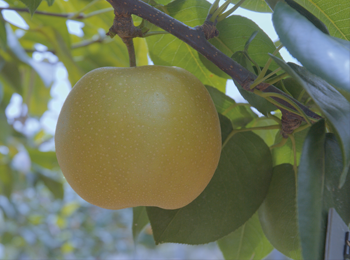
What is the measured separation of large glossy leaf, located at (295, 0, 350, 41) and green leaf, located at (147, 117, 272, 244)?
0.14 meters

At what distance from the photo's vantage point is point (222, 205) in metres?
0.36

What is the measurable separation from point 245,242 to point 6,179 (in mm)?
886

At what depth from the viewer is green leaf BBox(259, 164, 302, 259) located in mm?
335

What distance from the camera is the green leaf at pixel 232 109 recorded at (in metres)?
0.42

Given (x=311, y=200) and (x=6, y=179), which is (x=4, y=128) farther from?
(x=311, y=200)

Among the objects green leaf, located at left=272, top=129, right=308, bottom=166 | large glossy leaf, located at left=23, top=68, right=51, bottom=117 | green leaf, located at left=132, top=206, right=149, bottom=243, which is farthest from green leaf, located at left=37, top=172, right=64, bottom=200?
green leaf, located at left=272, top=129, right=308, bottom=166

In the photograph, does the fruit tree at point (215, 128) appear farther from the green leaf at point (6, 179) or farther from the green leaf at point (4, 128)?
the green leaf at point (6, 179)

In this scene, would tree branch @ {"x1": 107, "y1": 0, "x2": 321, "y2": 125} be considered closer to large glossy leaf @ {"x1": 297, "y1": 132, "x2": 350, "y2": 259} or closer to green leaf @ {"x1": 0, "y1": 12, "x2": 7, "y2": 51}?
large glossy leaf @ {"x1": 297, "y1": 132, "x2": 350, "y2": 259}

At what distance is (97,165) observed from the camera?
0.28 metres

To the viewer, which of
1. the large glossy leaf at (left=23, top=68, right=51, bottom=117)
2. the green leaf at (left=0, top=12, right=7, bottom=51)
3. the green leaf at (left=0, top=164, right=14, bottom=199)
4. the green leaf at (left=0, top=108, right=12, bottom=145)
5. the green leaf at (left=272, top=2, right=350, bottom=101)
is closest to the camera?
the green leaf at (left=272, top=2, right=350, bottom=101)

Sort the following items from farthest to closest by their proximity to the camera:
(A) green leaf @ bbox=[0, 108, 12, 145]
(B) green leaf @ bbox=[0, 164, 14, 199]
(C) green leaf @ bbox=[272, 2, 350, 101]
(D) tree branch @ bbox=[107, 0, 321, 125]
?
Result: (B) green leaf @ bbox=[0, 164, 14, 199] → (A) green leaf @ bbox=[0, 108, 12, 145] → (D) tree branch @ bbox=[107, 0, 321, 125] → (C) green leaf @ bbox=[272, 2, 350, 101]

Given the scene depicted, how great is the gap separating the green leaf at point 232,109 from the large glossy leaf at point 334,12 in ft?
0.42

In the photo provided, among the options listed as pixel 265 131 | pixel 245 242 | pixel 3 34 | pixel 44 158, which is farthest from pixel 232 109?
pixel 44 158

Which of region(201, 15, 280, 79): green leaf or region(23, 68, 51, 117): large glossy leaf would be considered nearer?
region(201, 15, 280, 79): green leaf
